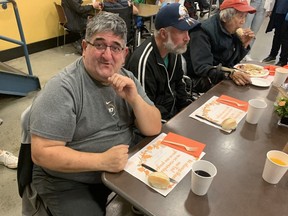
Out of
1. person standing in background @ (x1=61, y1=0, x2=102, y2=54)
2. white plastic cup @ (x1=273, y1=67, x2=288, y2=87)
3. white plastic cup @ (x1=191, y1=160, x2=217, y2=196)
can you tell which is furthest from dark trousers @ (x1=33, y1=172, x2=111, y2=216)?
person standing in background @ (x1=61, y1=0, x2=102, y2=54)

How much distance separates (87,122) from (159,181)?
435 millimetres

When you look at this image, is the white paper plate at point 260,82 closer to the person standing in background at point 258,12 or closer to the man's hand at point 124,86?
the man's hand at point 124,86

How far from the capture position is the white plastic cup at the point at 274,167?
988mm

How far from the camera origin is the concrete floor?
1.85 m

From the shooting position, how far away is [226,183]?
100 cm

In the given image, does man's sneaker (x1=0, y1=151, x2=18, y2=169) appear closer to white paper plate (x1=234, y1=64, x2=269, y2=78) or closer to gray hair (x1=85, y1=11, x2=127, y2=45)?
gray hair (x1=85, y1=11, x2=127, y2=45)

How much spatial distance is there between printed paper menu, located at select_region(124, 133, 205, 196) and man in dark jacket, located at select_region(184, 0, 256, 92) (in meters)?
1.05

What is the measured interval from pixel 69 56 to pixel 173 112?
10.3 ft

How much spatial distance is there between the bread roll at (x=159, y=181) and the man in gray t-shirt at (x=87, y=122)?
0.14 m

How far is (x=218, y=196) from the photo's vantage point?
0.94 meters

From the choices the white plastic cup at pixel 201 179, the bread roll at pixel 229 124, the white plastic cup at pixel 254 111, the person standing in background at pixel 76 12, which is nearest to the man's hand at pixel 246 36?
the white plastic cup at pixel 254 111

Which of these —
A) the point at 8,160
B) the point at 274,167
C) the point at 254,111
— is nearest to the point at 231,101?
the point at 254,111

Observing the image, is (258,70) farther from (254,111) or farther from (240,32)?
(254,111)

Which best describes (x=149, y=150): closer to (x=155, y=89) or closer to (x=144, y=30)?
(x=155, y=89)
